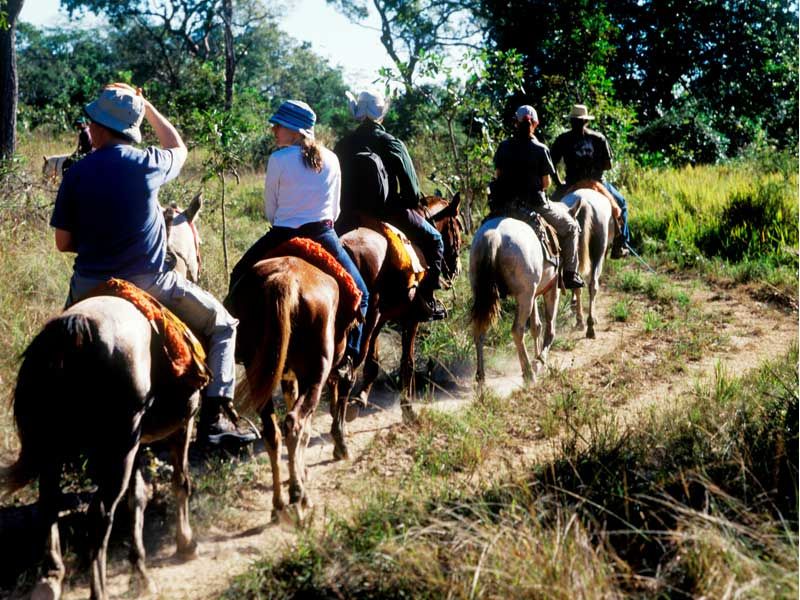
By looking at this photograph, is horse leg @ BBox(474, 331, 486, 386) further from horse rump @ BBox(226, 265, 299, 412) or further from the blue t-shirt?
the blue t-shirt

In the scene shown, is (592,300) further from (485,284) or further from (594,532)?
(594,532)

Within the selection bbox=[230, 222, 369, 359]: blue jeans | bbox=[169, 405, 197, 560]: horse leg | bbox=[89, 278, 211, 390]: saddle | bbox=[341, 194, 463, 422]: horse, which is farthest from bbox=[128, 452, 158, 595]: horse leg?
bbox=[341, 194, 463, 422]: horse

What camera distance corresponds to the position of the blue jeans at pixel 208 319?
4613 mm

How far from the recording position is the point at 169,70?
142 feet

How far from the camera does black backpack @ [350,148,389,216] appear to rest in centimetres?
678

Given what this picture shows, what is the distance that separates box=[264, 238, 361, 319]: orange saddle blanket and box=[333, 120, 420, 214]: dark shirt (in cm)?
134

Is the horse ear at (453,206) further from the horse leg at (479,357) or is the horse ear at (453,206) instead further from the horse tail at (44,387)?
the horse tail at (44,387)

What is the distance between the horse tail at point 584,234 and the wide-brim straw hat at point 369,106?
12.0 feet

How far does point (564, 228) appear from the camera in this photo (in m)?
8.93

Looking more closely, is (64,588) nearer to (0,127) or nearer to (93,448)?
(93,448)

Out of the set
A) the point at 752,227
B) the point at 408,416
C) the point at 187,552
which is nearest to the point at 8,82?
the point at 408,416

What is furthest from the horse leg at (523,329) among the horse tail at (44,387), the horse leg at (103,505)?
the horse tail at (44,387)

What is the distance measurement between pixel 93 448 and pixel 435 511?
1789mm

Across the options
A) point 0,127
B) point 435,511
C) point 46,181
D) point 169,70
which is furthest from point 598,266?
point 169,70
